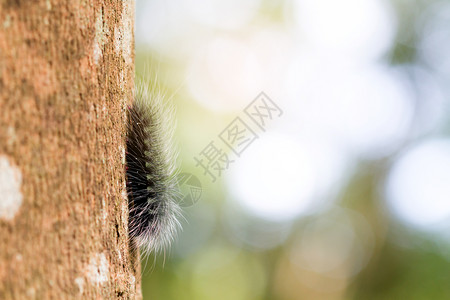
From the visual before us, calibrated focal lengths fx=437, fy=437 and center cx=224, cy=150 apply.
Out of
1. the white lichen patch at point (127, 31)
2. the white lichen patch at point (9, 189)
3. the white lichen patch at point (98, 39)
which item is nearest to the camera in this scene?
the white lichen patch at point (9, 189)

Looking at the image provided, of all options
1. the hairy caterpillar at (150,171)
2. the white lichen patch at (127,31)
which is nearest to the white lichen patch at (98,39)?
the white lichen patch at (127,31)

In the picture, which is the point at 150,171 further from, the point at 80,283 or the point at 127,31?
the point at 80,283

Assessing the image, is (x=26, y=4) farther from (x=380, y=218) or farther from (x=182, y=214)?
(x=380, y=218)

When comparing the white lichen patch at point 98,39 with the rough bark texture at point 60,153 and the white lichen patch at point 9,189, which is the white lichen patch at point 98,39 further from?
the white lichen patch at point 9,189

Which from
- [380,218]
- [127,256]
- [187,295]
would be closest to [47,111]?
[127,256]

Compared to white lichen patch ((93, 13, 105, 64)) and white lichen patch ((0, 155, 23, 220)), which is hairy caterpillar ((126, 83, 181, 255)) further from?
white lichen patch ((0, 155, 23, 220))

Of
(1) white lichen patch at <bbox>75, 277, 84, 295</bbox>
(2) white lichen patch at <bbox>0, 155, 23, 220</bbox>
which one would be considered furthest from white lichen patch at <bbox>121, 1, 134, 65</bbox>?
(1) white lichen patch at <bbox>75, 277, 84, 295</bbox>
